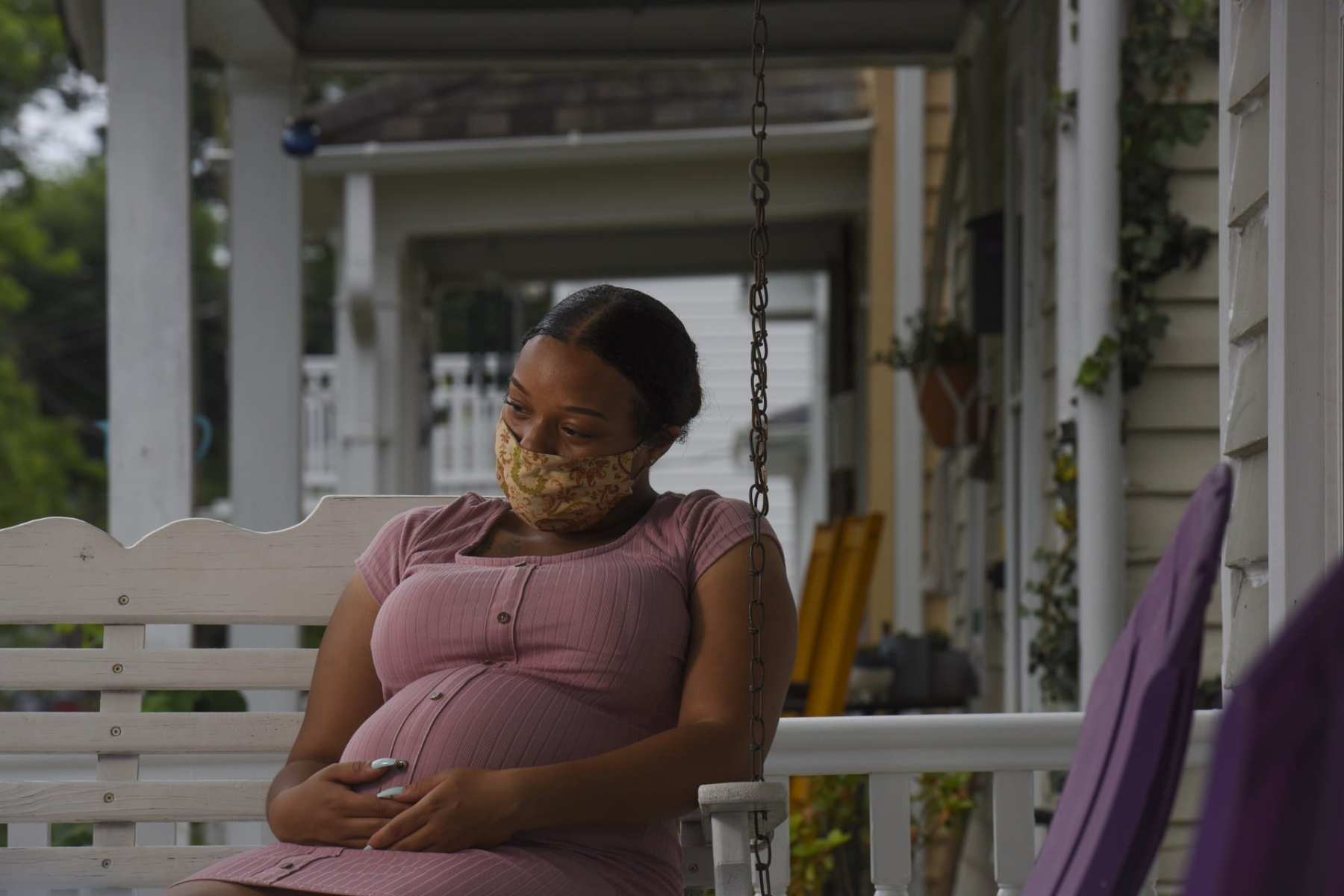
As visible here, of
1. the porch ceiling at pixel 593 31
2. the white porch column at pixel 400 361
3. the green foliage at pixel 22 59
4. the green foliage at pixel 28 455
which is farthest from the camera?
the green foliage at pixel 22 59

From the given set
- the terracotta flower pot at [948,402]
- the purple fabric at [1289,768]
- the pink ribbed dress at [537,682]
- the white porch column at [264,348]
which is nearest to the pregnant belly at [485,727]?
the pink ribbed dress at [537,682]

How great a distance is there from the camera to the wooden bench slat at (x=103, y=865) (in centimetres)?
258

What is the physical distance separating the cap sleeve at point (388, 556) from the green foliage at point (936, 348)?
3.48 meters

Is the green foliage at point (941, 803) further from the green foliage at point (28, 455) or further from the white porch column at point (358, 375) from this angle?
the green foliage at point (28, 455)

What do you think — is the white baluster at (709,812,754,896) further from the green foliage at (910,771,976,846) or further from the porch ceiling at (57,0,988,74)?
the porch ceiling at (57,0,988,74)

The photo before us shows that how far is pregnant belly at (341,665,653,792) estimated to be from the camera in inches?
81.4

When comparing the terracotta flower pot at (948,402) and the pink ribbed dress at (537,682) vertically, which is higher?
the terracotta flower pot at (948,402)

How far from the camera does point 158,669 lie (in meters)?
2.71

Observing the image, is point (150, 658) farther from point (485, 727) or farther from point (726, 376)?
point (726, 376)

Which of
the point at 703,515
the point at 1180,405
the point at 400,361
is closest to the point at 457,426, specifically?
the point at 400,361

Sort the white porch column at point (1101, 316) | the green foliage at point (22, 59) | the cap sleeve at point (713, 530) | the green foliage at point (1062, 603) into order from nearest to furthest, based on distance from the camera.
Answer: the cap sleeve at point (713, 530), the white porch column at point (1101, 316), the green foliage at point (1062, 603), the green foliage at point (22, 59)

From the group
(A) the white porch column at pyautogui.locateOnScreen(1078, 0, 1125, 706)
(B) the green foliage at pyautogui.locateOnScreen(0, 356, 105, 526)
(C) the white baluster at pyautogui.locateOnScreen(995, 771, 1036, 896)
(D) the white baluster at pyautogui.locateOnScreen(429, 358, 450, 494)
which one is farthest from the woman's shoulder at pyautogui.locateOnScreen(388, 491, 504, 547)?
(B) the green foliage at pyautogui.locateOnScreen(0, 356, 105, 526)

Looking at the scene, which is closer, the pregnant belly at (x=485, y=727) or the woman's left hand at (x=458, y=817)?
the woman's left hand at (x=458, y=817)

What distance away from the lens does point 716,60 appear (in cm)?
538
